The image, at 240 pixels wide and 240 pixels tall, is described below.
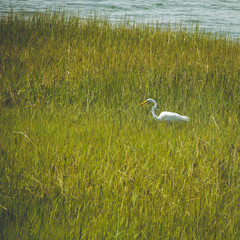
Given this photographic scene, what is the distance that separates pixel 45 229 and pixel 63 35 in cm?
697

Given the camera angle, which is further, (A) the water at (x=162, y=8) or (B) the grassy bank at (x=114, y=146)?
(A) the water at (x=162, y=8)

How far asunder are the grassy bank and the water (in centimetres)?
898

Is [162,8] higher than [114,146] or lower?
higher

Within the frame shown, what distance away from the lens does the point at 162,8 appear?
68.4 ft

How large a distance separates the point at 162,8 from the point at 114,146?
1872cm

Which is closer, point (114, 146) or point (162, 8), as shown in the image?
point (114, 146)

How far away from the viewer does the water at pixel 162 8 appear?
54.2 ft

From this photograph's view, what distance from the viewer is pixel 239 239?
246cm

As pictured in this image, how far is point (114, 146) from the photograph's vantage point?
12.0 feet

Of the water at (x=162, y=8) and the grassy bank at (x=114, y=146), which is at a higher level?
the water at (x=162, y=8)

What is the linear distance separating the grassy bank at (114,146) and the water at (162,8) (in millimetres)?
8977

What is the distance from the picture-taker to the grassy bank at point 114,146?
98.5 inches

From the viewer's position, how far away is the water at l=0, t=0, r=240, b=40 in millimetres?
16531

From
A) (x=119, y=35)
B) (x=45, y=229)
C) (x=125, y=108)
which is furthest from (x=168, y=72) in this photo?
(x=45, y=229)
